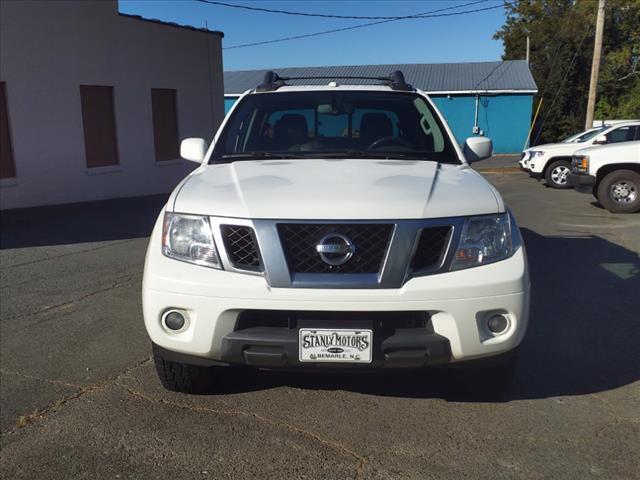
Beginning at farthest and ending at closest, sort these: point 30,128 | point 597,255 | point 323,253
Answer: point 30,128 < point 597,255 < point 323,253

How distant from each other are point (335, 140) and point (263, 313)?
75.1 inches

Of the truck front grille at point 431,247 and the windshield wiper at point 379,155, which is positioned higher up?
the windshield wiper at point 379,155

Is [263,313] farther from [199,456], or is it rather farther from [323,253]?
[199,456]

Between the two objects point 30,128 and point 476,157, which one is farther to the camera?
point 30,128

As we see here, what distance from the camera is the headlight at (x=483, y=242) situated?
9.45 ft

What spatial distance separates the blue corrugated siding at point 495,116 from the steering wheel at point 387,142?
28.0 m

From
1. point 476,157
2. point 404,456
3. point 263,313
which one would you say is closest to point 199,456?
point 263,313

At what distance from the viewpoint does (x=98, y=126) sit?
509 inches

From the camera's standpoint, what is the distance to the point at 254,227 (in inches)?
111

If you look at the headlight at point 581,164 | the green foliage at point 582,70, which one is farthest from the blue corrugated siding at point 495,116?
the headlight at point 581,164

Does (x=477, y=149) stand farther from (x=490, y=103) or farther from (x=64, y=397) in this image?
(x=490, y=103)

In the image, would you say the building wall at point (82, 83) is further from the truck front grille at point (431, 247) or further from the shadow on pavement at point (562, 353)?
the truck front grille at point (431, 247)

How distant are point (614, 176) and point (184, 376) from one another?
10.4 meters

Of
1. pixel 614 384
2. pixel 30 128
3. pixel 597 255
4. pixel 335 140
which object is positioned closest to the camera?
pixel 614 384
